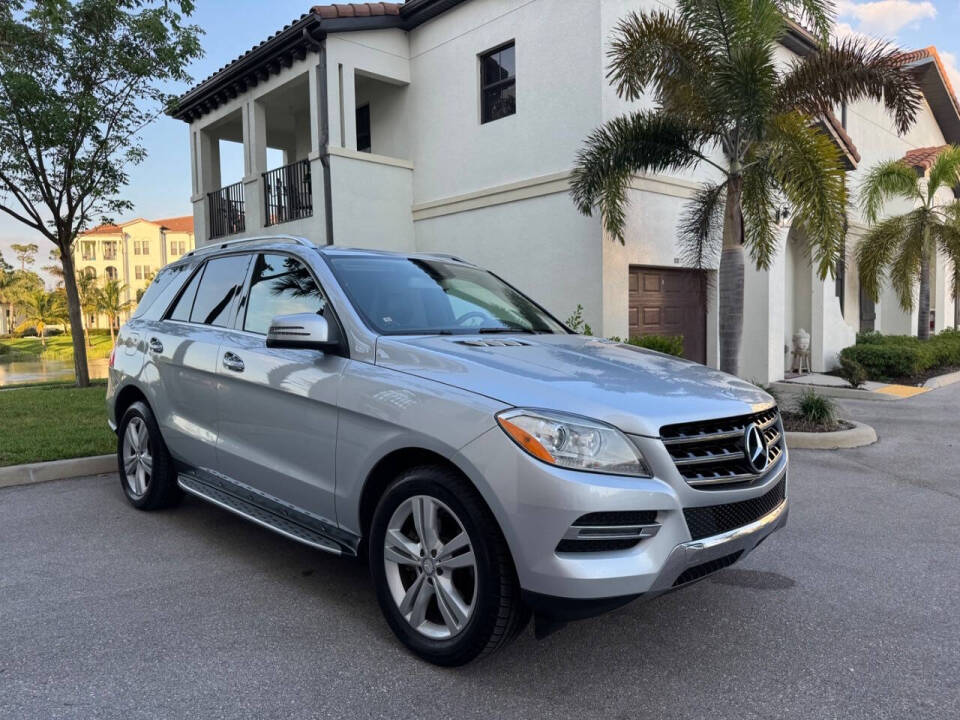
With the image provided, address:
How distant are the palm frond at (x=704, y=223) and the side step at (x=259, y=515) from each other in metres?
7.88

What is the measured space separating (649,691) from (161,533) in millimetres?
3368

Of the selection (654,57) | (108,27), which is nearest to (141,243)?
(108,27)

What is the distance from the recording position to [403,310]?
3861 mm

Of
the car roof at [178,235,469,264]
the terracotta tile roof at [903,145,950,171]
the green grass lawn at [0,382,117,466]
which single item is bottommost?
the green grass lawn at [0,382,117,466]

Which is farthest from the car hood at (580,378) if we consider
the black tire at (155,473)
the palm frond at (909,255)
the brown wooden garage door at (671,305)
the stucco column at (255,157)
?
the palm frond at (909,255)

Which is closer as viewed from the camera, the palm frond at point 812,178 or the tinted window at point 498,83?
the palm frond at point 812,178

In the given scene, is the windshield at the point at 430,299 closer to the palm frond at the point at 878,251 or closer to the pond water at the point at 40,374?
the palm frond at the point at 878,251

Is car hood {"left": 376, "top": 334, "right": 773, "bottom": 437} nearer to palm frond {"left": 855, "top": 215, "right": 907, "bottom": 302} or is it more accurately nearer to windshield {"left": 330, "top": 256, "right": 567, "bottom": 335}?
windshield {"left": 330, "top": 256, "right": 567, "bottom": 335}

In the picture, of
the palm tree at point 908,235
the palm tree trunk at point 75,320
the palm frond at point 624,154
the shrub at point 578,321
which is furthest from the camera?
the palm tree at point 908,235

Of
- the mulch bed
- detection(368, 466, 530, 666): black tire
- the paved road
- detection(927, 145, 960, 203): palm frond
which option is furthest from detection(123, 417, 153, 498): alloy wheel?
detection(927, 145, 960, 203): palm frond

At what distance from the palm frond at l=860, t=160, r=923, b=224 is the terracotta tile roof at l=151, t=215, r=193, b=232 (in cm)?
7756

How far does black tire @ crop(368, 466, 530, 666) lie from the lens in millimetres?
2719

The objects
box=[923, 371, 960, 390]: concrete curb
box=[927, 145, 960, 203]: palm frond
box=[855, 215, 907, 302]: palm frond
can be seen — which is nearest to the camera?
box=[923, 371, 960, 390]: concrete curb

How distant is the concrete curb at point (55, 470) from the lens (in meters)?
A: 5.97
